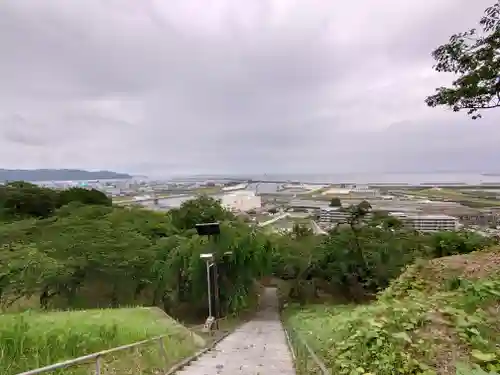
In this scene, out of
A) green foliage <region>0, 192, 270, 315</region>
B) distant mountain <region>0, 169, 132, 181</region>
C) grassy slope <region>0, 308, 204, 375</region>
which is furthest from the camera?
distant mountain <region>0, 169, 132, 181</region>

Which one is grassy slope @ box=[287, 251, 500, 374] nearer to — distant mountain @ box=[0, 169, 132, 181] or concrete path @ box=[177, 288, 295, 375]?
concrete path @ box=[177, 288, 295, 375]

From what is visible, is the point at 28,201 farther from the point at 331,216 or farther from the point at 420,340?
the point at 420,340

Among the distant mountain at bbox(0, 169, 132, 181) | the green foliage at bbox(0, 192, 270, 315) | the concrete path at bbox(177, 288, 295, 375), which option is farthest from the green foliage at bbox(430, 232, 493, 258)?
the distant mountain at bbox(0, 169, 132, 181)

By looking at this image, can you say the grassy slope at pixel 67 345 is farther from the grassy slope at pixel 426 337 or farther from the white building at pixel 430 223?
the white building at pixel 430 223

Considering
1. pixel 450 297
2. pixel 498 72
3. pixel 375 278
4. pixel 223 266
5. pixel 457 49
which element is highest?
pixel 457 49

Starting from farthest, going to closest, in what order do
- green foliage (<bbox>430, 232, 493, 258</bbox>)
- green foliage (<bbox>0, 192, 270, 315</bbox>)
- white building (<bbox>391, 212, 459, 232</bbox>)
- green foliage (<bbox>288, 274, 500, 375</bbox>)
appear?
white building (<bbox>391, 212, 459, 232</bbox>), green foliage (<bbox>430, 232, 493, 258</bbox>), green foliage (<bbox>0, 192, 270, 315</bbox>), green foliage (<bbox>288, 274, 500, 375</bbox>)

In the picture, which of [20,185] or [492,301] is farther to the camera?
[20,185]

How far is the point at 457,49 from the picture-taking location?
30.7 ft

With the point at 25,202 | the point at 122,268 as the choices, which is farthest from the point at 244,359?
the point at 25,202

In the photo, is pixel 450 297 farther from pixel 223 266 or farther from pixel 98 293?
pixel 98 293

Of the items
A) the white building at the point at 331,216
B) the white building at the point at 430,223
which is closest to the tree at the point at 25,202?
the white building at the point at 331,216

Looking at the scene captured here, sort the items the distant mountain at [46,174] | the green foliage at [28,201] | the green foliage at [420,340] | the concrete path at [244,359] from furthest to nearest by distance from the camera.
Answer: the distant mountain at [46,174] → the green foliage at [28,201] → the concrete path at [244,359] → the green foliage at [420,340]

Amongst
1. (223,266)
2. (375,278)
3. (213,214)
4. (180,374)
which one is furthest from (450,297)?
(213,214)

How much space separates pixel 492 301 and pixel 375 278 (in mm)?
18636
